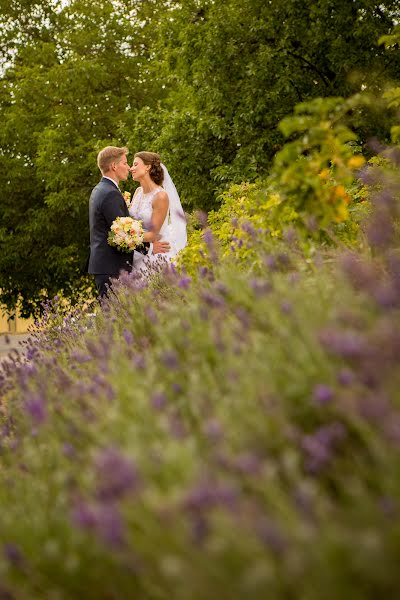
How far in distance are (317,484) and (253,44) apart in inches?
593

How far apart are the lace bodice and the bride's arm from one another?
0.07m

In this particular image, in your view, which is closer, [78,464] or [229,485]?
[229,485]

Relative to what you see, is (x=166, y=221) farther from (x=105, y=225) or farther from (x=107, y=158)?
(x=107, y=158)

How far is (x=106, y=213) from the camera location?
9.12m

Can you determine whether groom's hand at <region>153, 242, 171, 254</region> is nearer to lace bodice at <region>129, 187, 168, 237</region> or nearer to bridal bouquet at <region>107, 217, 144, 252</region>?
lace bodice at <region>129, 187, 168, 237</region>

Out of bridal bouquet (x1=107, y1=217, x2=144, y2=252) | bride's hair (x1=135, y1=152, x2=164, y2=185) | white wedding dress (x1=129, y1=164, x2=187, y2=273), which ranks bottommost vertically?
bridal bouquet (x1=107, y1=217, x2=144, y2=252)

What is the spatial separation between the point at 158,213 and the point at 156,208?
0.08 meters

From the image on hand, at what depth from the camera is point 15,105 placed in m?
24.5

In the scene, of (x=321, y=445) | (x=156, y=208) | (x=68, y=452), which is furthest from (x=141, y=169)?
(x=321, y=445)

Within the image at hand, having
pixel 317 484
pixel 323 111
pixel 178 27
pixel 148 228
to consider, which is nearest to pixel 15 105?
pixel 178 27

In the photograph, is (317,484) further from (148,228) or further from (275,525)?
(148,228)

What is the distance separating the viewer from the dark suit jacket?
9102mm

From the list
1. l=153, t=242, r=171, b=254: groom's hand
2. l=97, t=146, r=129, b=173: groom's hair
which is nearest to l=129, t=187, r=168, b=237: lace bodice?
l=153, t=242, r=171, b=254: groom's hand

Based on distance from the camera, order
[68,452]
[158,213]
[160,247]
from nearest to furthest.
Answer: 1. [68,452]
2. [160,247]
3. [158,213]
